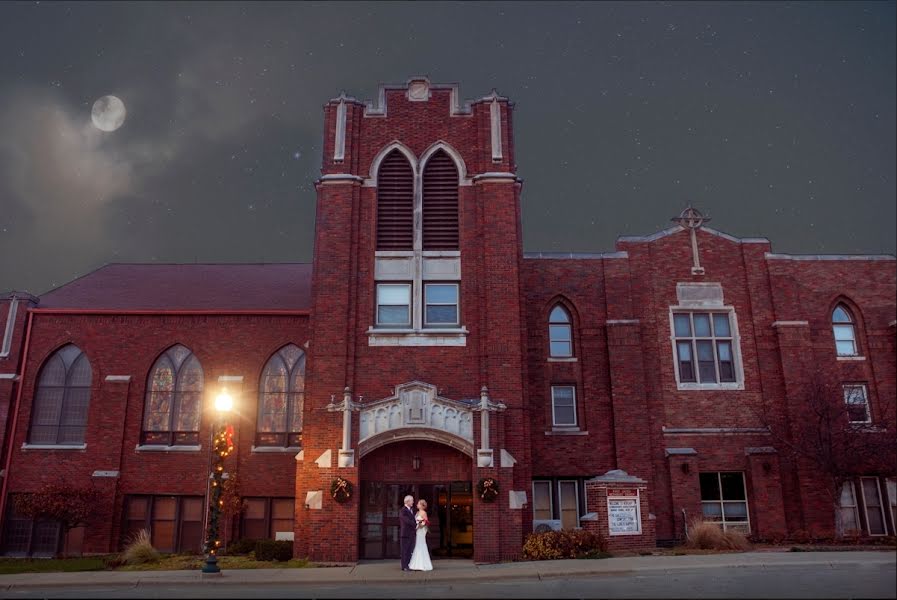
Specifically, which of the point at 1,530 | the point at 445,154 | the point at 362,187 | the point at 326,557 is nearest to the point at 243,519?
the point at 326,557

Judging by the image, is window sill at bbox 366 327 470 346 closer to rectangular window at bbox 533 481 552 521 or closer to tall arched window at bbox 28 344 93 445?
rectangular window at bbox 533 481 552 521

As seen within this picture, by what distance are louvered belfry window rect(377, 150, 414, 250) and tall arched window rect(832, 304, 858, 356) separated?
1628 centimetres

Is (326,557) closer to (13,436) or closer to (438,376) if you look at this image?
(438,376)

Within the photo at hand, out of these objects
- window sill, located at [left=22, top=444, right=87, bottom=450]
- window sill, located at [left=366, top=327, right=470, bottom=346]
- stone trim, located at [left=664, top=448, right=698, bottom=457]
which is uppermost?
window sill, located at [left=366, top=327, right=470, bottom=346]

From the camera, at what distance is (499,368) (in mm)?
21891

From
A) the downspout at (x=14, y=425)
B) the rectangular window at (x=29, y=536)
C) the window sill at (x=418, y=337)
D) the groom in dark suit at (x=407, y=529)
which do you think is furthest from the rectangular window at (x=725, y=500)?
the downspout at (x=14, y=425)

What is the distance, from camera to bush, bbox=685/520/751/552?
21.7m

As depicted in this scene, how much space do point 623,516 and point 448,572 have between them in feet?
20.6

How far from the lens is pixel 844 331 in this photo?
27.4 meters

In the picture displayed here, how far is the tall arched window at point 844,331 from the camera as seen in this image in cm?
2717

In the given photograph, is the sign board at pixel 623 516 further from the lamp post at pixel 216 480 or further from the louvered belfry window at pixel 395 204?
the lamp post at pixel 216 480

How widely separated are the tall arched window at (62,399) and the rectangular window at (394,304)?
12.3 metres

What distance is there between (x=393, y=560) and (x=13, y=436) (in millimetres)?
A: 15449

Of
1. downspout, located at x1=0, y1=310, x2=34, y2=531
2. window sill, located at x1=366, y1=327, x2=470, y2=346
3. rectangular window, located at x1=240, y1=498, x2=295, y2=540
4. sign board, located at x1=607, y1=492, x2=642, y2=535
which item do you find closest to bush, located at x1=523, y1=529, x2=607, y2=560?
sign board, located at x1=607, y1=492, x2=642, y2=535
